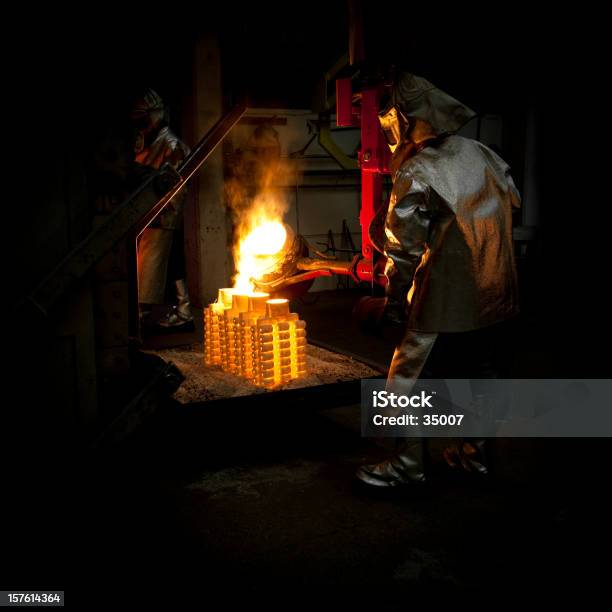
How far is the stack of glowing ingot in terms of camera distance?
14.5 ft

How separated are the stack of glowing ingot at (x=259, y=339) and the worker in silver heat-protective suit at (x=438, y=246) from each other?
112 centimetres

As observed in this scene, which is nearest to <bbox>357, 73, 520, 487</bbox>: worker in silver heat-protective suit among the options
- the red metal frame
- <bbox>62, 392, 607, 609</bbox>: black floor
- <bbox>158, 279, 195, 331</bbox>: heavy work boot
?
<bbox>62, 392, 607, 609</bbox>: black floor

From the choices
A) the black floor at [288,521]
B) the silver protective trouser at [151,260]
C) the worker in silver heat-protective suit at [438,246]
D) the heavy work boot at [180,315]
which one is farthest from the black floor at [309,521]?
the heavy work boot at [180,315]

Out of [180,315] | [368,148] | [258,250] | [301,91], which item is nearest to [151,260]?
[180,315]

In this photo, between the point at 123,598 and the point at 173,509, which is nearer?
the point at 123,598

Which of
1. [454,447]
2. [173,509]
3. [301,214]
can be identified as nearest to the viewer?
[173,509]

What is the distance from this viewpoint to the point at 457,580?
2664mm

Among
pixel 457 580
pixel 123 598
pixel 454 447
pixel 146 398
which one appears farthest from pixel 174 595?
pixel 454 447

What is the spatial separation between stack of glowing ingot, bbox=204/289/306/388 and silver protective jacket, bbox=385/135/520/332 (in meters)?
1.20

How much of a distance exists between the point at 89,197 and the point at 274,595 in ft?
5.49

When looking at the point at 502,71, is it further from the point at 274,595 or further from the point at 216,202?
the point at 274,595

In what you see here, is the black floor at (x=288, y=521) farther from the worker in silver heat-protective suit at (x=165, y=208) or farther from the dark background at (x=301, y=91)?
the worker in silver heat-protective suit at (x=165, y=208)

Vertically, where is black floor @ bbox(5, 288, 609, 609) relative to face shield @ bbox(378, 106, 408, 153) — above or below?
below

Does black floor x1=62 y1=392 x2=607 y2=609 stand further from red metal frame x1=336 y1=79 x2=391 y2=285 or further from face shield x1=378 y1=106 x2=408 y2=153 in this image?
face shield x1=378 y1=106 x2=408 y2=153
